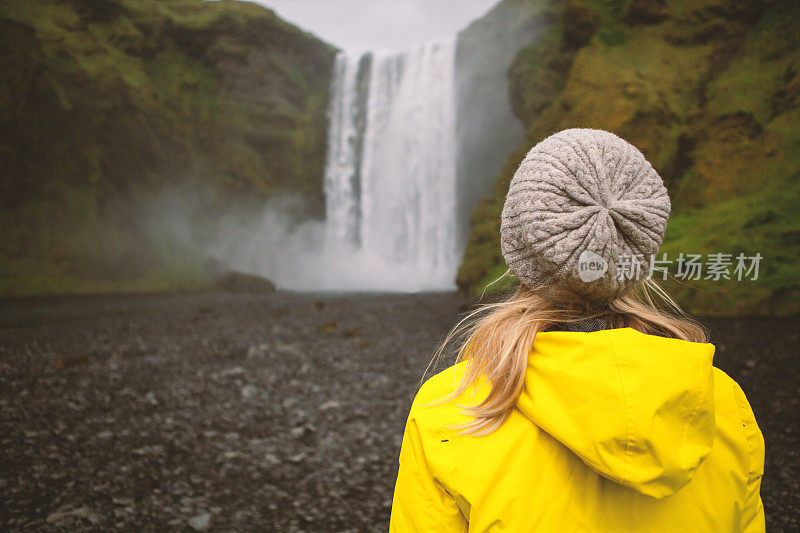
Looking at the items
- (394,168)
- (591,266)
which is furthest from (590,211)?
(394,168)

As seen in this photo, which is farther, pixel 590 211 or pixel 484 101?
pixel 484 101

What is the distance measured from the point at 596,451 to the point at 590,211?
57 centimetres

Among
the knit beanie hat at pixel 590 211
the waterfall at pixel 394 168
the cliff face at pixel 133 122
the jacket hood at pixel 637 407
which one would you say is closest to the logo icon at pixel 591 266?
the knit beanie hat at pixel 590 211

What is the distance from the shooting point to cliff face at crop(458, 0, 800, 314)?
5516 millimetres

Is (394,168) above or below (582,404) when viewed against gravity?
above

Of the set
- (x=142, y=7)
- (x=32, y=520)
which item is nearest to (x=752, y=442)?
(x=32, y=520)

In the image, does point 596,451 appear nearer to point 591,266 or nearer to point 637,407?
point 637,407

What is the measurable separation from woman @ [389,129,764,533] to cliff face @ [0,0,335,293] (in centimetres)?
1049

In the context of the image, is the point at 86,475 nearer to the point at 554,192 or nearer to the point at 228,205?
the point at 554,192

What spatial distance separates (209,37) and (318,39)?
284 inches

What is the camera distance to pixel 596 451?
1008 millimetres

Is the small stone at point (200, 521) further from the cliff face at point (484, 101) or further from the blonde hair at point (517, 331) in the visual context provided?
the cliff face at point (484, 101)

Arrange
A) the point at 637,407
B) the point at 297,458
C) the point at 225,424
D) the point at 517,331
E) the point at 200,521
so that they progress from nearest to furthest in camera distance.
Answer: the point at 637,407 → the point at 517,331 → the point at 200,521 → the point at 297,458 → the point at 225,424

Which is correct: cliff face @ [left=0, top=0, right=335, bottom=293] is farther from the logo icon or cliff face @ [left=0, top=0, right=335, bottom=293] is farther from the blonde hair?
the logo icon
